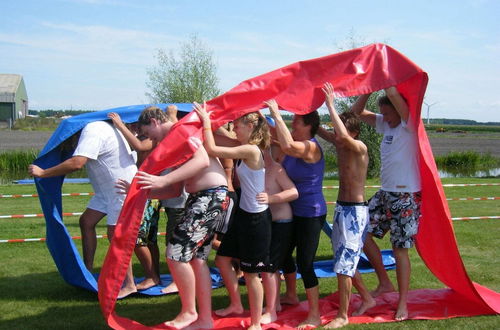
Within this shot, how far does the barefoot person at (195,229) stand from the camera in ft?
15.6

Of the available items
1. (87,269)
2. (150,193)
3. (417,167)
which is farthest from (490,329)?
(87,269)

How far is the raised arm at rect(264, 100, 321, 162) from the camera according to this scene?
192 inches

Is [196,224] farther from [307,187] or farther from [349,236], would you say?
[349,236]

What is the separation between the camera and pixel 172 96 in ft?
82.1

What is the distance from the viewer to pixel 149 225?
248 inches

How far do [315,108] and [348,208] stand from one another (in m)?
0.95

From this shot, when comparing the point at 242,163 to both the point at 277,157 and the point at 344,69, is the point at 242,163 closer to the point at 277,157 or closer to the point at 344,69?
the point at 277,157

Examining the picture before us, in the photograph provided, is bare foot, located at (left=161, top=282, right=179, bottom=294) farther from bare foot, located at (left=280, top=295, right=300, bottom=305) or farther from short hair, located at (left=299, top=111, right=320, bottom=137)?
short hair, located at (left=299, top=111, right=320, bottom=137)

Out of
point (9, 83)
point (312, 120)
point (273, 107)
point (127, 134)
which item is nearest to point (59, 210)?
point (127, 134)

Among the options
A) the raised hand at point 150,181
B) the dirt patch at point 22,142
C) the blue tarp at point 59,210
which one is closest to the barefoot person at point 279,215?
the raised hand at point 150,181

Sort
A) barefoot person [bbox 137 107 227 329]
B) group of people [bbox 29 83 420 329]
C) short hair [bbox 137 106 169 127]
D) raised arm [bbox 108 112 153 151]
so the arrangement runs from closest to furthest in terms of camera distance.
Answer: barefoot person [bbox 137 107 227 329] < group of people [bbox 29 83 420 329] < short hair [bbox 137 106 169 127] < raised arm [bbox 108 112 153 151]

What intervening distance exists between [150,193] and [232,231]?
853 mm

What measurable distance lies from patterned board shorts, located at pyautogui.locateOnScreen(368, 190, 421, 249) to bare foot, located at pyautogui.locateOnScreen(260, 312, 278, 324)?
1301 millimetres

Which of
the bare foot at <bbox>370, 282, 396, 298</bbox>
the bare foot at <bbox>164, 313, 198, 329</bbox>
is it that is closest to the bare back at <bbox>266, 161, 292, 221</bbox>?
the bare foot at <bbox>164, 313, 198, 329</bbox>
